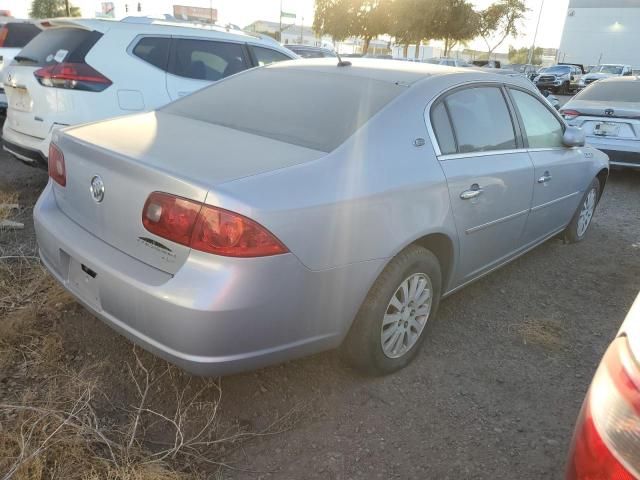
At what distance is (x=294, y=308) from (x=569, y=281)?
9.78ft

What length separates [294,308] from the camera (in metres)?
2.17

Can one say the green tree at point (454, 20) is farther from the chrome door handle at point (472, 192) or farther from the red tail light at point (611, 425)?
the red tail light at point (611, 425)

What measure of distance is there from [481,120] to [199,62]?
324 centimetres

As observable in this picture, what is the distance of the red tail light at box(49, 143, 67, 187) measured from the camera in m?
2.63

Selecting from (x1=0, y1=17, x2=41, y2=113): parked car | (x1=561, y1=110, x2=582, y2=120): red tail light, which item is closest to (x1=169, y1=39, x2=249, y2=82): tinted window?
(x1=561, y1=110, x2=582, y2=120): red tail light

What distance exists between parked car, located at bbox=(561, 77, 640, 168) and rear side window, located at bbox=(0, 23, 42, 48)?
8.48 m

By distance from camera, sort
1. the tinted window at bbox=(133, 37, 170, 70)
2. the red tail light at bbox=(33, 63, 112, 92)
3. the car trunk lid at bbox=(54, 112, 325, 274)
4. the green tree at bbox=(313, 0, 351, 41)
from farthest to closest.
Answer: the green tree at bbox=(313, 0, 351, 41)
the tinted window at bbox=(133, 37, 170, 70)
the red tail light at bbox=(33, 63, 112, 92)
the car trunk lid at bbox=(54, 112, 325, 274)

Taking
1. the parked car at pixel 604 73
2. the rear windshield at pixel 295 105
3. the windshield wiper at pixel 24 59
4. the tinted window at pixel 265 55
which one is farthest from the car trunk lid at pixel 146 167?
the parked car at pixel 604 73

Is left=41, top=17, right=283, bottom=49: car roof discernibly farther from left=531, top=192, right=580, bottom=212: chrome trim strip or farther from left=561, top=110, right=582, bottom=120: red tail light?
left=561, top=110, right=582, bottom=120: red tail light

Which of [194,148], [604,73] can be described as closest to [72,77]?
[194,148]

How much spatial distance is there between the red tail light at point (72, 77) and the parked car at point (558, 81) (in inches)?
1178

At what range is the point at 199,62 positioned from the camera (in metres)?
5.45

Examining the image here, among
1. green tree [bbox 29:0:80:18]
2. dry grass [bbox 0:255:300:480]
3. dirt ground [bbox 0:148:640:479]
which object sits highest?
green tree [bbox 29:0:80:18]

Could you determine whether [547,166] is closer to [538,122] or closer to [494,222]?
[538,122]
